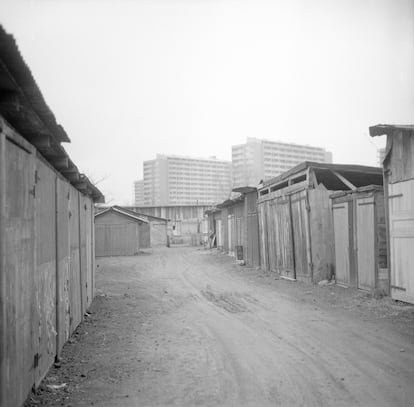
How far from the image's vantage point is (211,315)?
26.3ft

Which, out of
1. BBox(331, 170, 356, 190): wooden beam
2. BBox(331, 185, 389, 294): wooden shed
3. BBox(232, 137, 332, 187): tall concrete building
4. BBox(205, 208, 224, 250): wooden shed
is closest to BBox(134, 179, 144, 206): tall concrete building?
BBox(232, 137, 332, 187): tall concrete building

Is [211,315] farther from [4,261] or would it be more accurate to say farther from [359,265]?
[4,261]

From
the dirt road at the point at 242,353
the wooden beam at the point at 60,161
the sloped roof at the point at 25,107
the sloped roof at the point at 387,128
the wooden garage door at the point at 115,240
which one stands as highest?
the sloped roof at the point at 387,128

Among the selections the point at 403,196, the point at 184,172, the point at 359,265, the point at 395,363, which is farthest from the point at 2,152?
the point at 184,172

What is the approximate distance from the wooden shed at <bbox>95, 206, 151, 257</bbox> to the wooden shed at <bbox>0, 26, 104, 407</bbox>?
23677 mm

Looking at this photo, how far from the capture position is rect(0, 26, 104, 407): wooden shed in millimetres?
3137

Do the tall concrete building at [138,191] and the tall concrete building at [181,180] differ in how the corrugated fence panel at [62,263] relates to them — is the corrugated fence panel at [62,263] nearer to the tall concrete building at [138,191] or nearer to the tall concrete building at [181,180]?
the tall concrete building at [181,180]

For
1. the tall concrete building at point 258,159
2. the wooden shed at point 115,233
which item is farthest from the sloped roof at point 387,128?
the tall concrete building at point 258,159

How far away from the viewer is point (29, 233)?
3.98 metres

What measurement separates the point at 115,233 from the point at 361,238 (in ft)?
74.4

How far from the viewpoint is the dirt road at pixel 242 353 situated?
4.02 m

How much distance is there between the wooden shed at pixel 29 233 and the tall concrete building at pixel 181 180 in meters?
100

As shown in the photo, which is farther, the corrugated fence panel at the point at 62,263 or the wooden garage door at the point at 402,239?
the wooden garage door at the point at 402,239

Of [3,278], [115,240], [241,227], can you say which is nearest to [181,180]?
[115,240]
